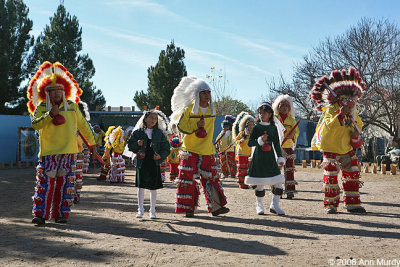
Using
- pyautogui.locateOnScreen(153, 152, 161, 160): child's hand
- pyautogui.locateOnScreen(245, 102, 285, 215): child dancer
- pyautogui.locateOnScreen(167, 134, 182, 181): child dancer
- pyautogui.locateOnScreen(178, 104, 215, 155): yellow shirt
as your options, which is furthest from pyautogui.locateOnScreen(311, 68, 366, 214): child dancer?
pyautogui.locateOnScreen(167, 134, 182, 181): child dancer

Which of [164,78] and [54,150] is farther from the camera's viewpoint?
[164,78]

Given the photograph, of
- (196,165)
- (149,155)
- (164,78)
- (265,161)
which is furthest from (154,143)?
(164,78)

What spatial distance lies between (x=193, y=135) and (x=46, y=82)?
8.00ft

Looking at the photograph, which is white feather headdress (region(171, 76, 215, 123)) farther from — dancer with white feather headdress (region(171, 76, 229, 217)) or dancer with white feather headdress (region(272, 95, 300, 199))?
dancer with white feather headdress (region(272, 95, 300, 199))

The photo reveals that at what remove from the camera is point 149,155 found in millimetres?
7082

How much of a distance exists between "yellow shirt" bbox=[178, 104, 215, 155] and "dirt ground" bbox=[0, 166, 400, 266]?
1122 mm

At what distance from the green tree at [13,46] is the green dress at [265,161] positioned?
2226cm

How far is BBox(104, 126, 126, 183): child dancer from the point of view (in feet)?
41.9

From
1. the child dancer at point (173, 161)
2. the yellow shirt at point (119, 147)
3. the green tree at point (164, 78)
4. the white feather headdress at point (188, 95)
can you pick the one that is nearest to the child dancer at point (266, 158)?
the white feather headdress at point (188, 95)

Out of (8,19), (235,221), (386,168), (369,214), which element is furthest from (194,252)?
(8,19)

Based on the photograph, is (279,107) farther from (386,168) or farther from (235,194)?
(386,168)

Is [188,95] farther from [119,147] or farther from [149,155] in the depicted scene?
[119,147]

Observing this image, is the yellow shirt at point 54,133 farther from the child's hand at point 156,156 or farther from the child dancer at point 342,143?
the child dancer at point 342,143

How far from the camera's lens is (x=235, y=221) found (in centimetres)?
661
